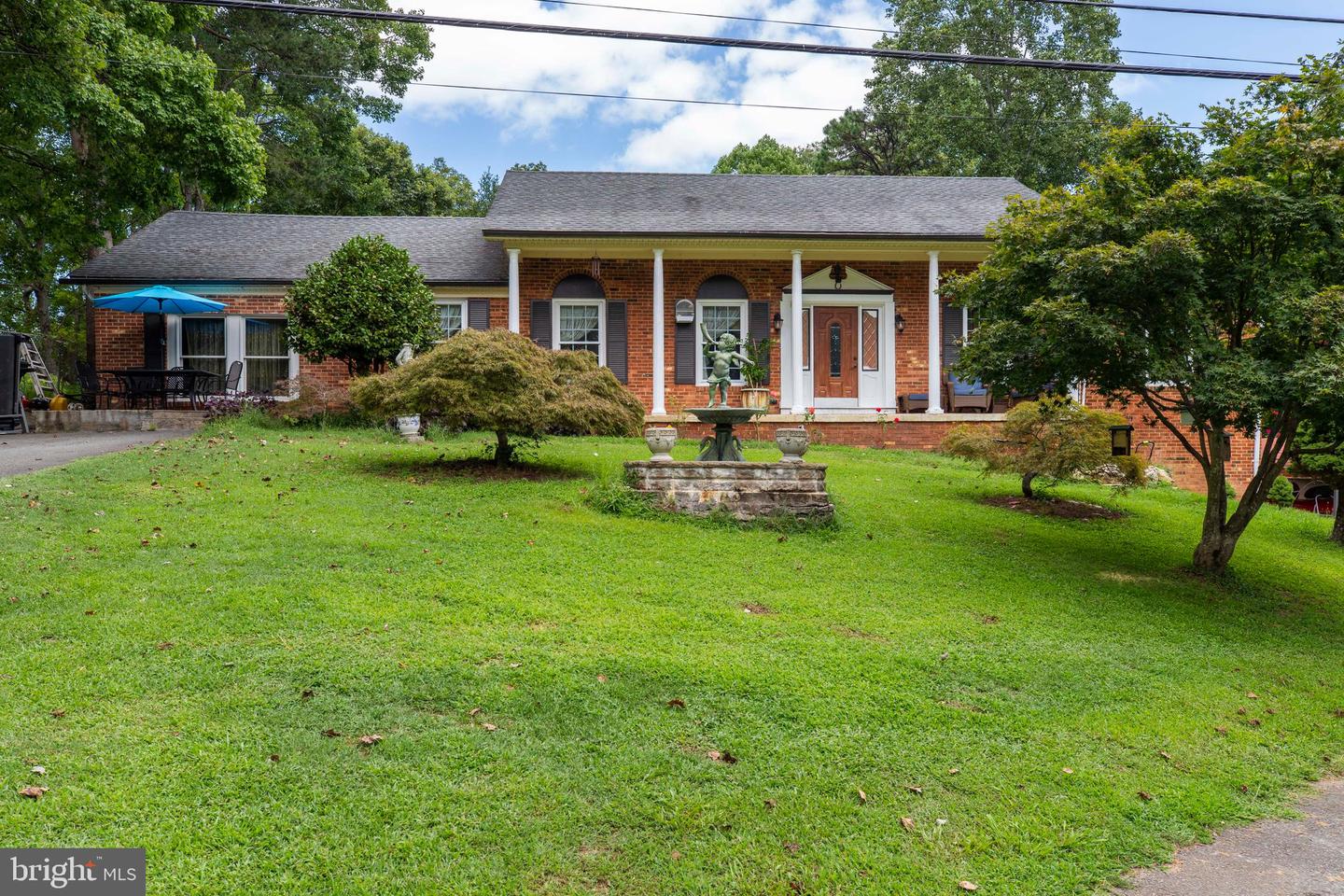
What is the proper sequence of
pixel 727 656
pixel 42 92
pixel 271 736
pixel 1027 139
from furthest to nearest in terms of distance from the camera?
1. pixel 1027 139
2. pixel 42 92
3. pixel 727 656
4. pixel 271 736

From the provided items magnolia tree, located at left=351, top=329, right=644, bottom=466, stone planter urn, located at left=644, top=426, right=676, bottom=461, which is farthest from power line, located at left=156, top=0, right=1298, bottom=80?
stone planter urn, located at left=644, top=426, right=676, bottom=461

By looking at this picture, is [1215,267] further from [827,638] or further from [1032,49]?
[1032,49]

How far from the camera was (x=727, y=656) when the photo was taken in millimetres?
5051

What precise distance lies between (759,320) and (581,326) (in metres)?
3.50

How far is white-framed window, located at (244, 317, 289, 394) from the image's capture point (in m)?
16.6

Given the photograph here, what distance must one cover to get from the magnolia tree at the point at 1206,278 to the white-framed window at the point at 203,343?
Answer: 14183mm

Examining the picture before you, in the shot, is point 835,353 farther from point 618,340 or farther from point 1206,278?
point 1206,278

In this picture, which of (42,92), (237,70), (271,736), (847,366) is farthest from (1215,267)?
(237,70)

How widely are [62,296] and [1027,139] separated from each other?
34336 millimetres

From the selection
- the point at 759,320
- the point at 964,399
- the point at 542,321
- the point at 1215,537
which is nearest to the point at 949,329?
the point at 964,399

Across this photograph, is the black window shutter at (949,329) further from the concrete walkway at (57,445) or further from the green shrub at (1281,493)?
the concrete walkway at (57,445)

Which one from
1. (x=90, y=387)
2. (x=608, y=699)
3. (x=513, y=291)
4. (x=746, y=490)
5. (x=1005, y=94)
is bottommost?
(x=608, y=699)

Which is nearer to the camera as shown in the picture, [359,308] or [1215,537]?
[1215,537]

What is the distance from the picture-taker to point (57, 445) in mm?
11750
